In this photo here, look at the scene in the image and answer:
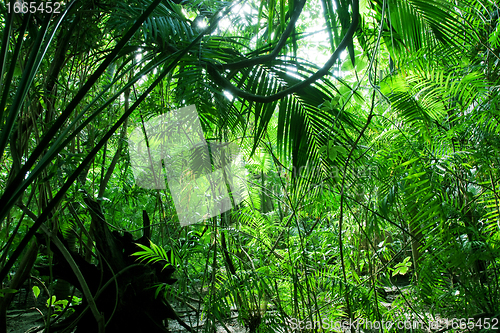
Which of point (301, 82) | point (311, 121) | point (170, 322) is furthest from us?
point (170, 322)

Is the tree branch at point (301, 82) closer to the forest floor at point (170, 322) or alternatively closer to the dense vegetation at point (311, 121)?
the dense vegetation at point (311, 121)

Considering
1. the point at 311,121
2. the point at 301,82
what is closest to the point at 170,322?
the point at 311,121

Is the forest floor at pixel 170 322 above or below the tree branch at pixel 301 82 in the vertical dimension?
below

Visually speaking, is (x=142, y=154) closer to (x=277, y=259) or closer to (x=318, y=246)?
(x=277, y=259)

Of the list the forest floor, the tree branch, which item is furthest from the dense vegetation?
the forest floor

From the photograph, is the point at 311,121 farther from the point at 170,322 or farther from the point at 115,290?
the point at 170,322

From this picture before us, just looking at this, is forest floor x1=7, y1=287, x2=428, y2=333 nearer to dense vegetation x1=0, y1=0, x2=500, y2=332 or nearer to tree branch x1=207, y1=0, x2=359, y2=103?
dense vegetation x1=0, y1=0, x2=500, y2=332

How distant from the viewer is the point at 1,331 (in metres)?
1.12

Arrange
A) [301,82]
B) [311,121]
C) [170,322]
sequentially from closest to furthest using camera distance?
[301,82]
[311,121]
[170,322]

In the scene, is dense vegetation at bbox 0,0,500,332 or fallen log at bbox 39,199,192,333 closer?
dense vegetation at bbox 0,0,500,332

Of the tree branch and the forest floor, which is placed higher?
the tree branch

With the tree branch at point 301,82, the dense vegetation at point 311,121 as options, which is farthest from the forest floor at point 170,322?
the tree branch at point 301,82

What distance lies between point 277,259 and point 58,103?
1214 mm

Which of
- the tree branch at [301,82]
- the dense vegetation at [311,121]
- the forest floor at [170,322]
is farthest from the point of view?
the forest floor at [170,322]
